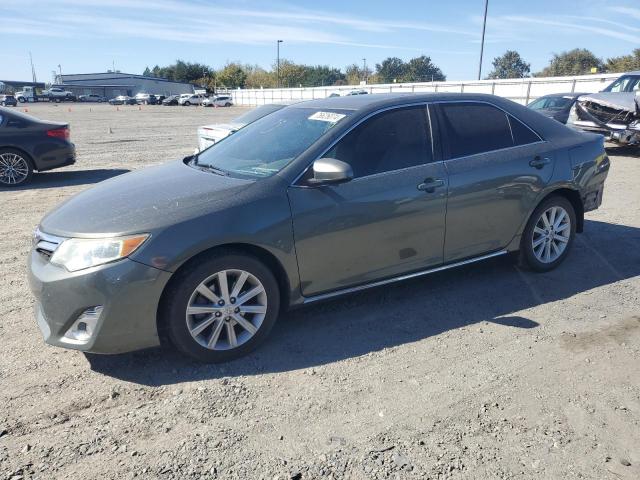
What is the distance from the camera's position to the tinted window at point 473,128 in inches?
171

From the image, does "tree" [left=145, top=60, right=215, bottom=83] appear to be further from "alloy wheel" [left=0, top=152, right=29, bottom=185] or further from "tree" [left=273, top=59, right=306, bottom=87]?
"alloy wheel" [left=0, top=152, right=29, bottom=185]

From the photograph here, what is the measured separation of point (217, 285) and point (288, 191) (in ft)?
2.59

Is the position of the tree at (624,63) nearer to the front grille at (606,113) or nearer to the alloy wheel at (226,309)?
the front grille at (606,113)

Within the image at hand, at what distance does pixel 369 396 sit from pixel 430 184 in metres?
1.76

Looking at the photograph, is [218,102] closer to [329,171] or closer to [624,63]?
[624,63]

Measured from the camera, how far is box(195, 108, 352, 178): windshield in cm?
390

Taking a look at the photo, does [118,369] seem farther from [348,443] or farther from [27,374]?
[348,443]

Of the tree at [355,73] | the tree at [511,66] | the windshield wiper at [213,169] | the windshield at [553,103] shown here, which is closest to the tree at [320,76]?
the tree at [355,73]

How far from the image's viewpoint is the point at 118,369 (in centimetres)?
343

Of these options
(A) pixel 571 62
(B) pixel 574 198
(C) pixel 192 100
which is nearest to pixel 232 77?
(C) pixel 192 100

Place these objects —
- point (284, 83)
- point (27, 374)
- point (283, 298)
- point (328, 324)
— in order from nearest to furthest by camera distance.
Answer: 1. point (27, 374)
2. point (283, 298)
3. point (328, 324)
4. point (284, 83)

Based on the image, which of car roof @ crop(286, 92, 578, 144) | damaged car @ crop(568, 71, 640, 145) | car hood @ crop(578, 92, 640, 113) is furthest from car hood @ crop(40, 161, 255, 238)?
car hood @ crop(578, 92, 640, 113)

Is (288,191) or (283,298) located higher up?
Result: (288,191)

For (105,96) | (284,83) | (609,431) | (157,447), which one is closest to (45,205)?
(157,447)
